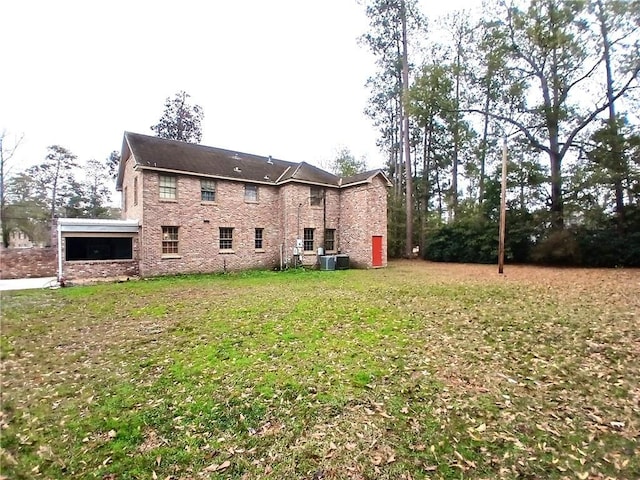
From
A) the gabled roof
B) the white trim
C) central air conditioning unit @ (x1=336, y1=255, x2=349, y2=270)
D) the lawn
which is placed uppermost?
the gabled roof

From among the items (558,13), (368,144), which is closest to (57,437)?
(558,13)

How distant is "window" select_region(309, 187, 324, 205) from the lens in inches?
756

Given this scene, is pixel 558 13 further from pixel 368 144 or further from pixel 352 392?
pixel 352 392

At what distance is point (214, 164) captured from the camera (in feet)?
57.4

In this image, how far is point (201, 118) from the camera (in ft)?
103

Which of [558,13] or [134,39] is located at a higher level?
[558,13]

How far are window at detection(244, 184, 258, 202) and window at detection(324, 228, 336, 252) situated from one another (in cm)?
527

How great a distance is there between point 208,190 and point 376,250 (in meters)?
11.2

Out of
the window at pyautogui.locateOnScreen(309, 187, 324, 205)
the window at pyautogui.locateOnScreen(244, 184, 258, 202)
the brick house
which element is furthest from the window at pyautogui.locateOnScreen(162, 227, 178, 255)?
the window at pyautogui.locateOnScreen(309, 187, 324, 205)

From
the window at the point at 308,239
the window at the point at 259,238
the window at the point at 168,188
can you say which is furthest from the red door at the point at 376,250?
the window at the point at 168,188

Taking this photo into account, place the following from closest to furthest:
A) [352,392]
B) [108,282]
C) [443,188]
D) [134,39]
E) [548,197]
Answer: [352,392] → [134,39] → [108,282] → [548,197] → [443,188]

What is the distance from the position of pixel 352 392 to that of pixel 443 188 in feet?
93.4

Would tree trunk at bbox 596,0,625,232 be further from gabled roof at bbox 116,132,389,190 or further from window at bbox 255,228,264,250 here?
window at bbox 255,228,264,250

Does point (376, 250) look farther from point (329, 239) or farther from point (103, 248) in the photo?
point (103, 248)
